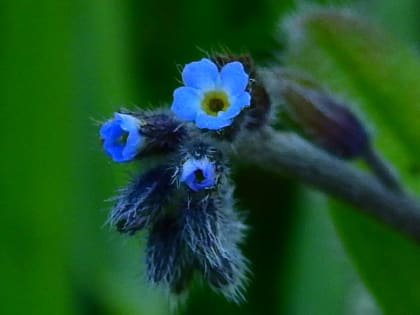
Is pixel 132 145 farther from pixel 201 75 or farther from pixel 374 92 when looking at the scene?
pixel 374 92

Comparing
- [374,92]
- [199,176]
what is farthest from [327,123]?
[199,176]

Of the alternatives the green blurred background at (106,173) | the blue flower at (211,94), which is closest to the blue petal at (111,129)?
the blue flower at (211,94)

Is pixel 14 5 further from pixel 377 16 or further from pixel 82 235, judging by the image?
pixel 377 16

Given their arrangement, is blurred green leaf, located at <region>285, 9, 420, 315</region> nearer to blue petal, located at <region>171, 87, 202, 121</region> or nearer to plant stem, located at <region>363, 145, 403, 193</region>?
plant stem, located at <region>363, 145, 403, 193</region>

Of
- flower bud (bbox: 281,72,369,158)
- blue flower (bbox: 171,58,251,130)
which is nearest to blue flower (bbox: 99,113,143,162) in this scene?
blue flower (bbox: 171,58,251,130)

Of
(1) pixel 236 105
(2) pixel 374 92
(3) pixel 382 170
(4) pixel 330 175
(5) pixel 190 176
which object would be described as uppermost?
(2) pixel 374 92

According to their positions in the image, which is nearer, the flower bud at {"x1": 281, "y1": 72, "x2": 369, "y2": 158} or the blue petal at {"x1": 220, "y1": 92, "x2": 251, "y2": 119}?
the blue petal at {"x1": 220, "y1": 92, "x2": 251, "y2": 119}
